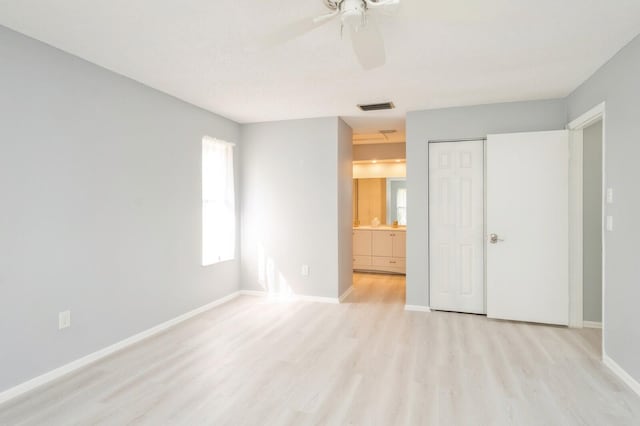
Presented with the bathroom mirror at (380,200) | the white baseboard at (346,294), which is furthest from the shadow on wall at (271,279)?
the bathroom mirror at (380,200)

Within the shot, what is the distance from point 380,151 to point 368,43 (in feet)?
16.0

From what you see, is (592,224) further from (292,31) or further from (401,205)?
(292,31)

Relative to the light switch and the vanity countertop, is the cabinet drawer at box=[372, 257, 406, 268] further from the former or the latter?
the light switch

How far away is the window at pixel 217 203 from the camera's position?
4.42m

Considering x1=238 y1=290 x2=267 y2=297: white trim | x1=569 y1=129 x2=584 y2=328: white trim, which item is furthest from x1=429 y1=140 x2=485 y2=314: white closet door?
x1=238 y1=290 x2=267 y2=297: white trim

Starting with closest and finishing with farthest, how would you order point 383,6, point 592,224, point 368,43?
1. point 383,6
2. point 368,43
3. point 592,224

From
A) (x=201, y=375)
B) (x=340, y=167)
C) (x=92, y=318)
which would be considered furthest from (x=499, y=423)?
(x=340, y=167)

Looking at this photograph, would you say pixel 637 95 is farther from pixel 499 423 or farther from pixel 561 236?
pixel 499 423

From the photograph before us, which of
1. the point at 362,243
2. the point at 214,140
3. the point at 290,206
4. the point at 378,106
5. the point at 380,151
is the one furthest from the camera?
the point at 380,151

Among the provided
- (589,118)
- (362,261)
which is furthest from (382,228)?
(589,118)

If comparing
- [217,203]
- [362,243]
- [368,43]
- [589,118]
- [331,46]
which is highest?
[331,46]

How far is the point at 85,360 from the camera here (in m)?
2.86

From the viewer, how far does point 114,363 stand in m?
2.89

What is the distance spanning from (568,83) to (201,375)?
13.7ft
